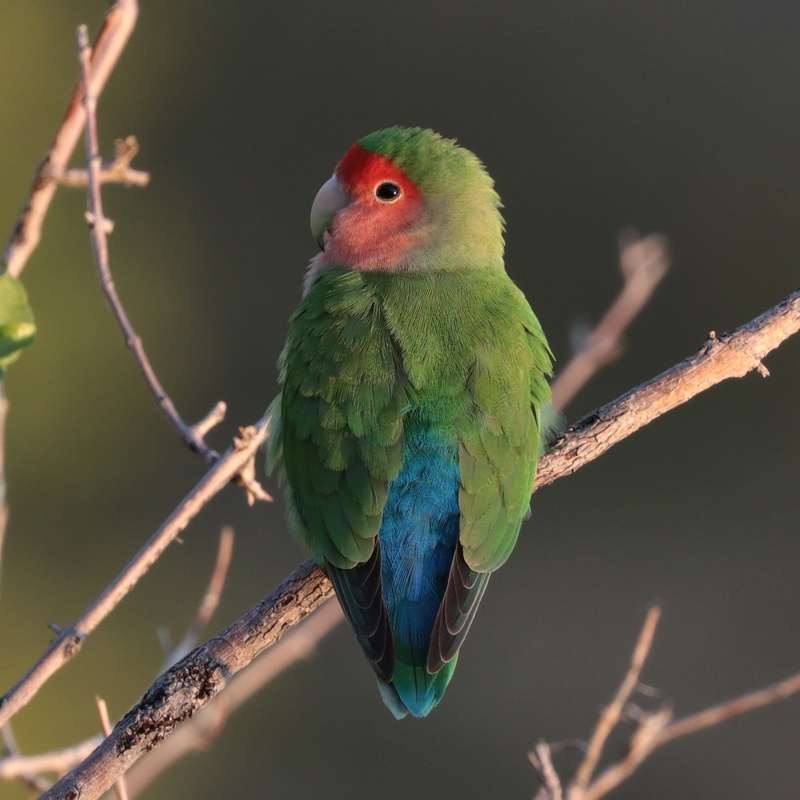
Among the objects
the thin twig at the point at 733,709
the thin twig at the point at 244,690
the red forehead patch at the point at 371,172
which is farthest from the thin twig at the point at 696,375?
the red forehead patch at the point at 371,172

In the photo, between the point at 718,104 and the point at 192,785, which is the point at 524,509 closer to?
the point at 192,785

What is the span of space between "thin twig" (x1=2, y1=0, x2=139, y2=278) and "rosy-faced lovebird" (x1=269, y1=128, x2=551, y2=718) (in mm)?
594

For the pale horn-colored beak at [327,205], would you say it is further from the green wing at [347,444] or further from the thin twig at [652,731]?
the thin twig at [652,731]

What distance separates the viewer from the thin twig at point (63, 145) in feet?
6.04

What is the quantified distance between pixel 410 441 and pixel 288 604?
383 mm

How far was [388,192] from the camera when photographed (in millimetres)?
2482

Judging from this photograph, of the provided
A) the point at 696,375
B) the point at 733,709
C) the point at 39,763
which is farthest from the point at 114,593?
the point at 696,375

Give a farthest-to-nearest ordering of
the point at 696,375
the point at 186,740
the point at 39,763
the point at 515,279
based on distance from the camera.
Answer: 1. the point at 515,279
2. the point at 696,375
3. the point at 186,740
4. the point at 39,763

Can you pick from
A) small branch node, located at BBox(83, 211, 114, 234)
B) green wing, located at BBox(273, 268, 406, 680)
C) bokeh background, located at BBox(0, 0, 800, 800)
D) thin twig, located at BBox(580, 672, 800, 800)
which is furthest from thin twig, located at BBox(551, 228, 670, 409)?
bokeh background, located at BBox(0, 0, 800, 800)

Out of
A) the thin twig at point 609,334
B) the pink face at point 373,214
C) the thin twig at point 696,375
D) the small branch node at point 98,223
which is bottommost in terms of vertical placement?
the thin twig at point 696,375

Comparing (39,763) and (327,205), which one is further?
(327,205)

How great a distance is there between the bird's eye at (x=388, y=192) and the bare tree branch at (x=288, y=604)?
71 centimetres

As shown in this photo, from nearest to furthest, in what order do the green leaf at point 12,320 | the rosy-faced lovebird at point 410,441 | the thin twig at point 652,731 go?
the green leaf at point 12,320 → the thin twig at point 652,731 → the rosy-faced lovebird at point 410,441

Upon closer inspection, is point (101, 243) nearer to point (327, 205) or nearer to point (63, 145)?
point (63, 145)
